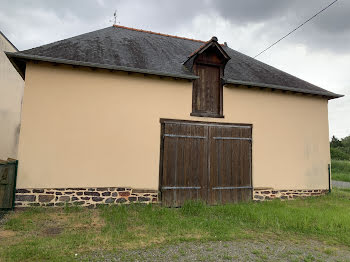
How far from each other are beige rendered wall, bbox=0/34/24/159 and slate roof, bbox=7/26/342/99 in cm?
610

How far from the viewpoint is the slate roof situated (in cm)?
639

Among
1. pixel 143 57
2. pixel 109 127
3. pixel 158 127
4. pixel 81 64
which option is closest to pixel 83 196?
pixel 109 127

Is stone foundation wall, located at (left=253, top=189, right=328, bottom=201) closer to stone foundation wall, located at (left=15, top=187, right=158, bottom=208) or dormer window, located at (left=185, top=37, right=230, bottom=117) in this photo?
dormer window, located at (left=185, top=37, right=230, bottom=117)

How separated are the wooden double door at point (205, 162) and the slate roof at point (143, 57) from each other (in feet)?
5.46

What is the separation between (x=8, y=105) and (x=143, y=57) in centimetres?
860

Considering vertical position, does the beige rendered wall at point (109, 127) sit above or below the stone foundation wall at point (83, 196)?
above

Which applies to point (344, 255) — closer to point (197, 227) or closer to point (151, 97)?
point (197, 227)

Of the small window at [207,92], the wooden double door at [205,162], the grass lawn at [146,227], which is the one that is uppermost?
the small window at [207,92]

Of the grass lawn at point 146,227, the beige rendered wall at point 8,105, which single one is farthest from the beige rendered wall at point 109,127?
the beige rendered wall at point 8,105

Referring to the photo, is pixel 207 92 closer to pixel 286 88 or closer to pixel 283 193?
pixel 286 88

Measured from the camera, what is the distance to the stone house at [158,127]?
607 cm

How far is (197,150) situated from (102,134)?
9.59ft

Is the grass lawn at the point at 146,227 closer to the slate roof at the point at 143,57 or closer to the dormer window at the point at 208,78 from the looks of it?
the dormer window at the point at 208,78

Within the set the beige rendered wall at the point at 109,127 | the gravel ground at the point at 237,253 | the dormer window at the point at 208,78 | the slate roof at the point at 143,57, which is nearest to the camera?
the gravel ground at the point at 237,253
